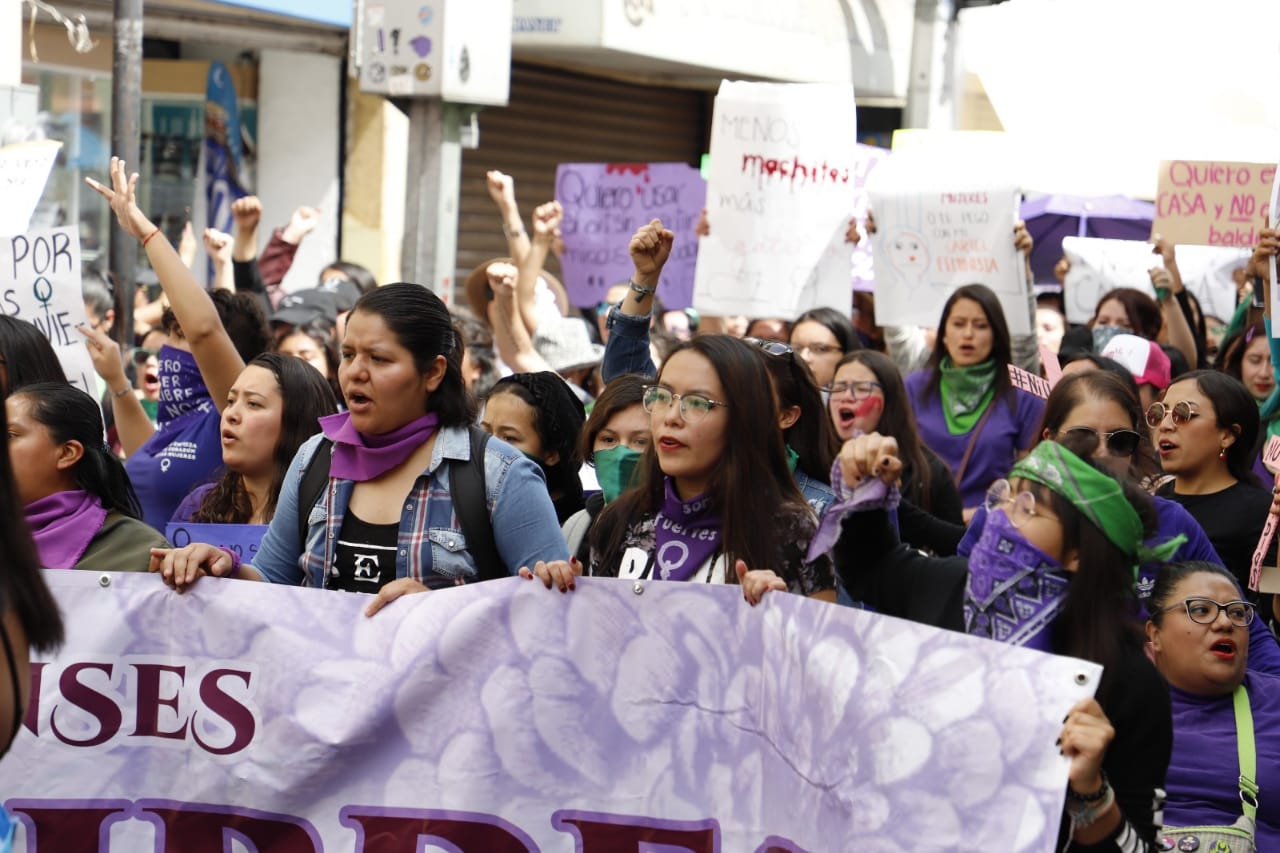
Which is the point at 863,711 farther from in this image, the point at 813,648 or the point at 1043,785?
the point at 1043,785

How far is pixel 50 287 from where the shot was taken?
5.91 meters

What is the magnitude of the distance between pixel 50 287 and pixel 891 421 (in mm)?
2757

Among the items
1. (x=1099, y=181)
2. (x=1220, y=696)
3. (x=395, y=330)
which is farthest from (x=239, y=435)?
(x=1099, y=181)

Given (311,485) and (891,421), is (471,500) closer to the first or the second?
(311,485)

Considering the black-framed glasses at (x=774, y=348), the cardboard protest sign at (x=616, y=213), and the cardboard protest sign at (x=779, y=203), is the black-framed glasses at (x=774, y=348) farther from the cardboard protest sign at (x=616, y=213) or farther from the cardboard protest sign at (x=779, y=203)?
the cardboard protest sign at (x=616, y=213)

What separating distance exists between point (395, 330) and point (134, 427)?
2416 mm

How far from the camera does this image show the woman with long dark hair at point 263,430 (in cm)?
459

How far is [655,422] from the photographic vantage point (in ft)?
12.2

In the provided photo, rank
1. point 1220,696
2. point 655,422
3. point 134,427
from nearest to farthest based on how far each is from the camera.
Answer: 1. point 655,422
2. point 1220,696
3. point 134,427

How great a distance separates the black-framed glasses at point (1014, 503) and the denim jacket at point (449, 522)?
1009 mm

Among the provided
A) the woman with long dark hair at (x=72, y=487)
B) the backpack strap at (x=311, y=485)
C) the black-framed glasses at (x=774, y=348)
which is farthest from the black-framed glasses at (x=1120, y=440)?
the woman with long dark hair at (x=72, y=487)

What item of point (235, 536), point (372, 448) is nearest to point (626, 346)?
point (235, 536)

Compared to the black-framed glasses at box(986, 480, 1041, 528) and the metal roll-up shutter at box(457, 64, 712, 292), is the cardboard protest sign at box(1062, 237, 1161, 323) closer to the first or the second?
the metal roll-up shutter at box(457, 64, 712, 292)

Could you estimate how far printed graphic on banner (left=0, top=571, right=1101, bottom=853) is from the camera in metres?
3.26
